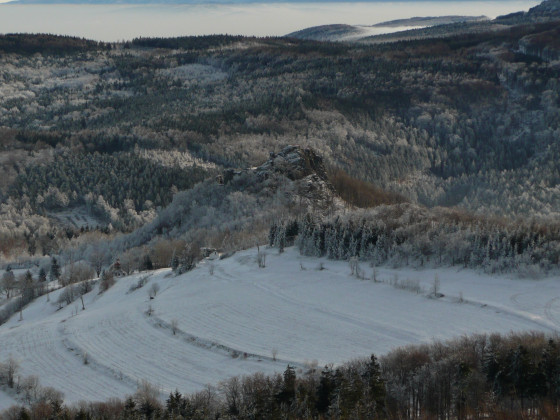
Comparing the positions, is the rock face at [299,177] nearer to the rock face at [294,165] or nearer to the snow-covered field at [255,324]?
the rock face at [294,165]

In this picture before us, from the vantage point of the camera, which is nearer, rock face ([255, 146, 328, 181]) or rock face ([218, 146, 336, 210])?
rock face ([218, 146, 336, 210])

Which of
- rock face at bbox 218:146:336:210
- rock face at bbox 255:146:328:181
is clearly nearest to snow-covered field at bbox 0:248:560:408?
rock face at bbox 218:146:336:210

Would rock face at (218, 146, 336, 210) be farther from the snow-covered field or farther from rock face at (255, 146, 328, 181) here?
the snow-covered field

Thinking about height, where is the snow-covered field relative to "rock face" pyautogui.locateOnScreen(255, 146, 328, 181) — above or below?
below

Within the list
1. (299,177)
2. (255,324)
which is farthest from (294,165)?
(255,324)

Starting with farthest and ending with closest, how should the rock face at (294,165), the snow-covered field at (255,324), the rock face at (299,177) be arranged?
the rock face at (294,165), the rock face at (299,177), the snow-covered field at (255,324)

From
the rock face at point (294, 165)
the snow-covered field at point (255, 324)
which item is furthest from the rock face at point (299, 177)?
the snow-covered field at point (255, 324)

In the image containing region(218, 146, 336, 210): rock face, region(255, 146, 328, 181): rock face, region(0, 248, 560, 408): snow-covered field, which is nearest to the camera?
region(0, 248, 560, 408): snow-covered field

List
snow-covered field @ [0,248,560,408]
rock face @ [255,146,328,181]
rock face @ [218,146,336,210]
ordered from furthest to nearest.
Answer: rock face @ [255,146,328,181] < rock face @ [218,146,336,210] < snow-covered field @ [0,248,560,408]

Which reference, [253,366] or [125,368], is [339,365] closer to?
[253,366]
